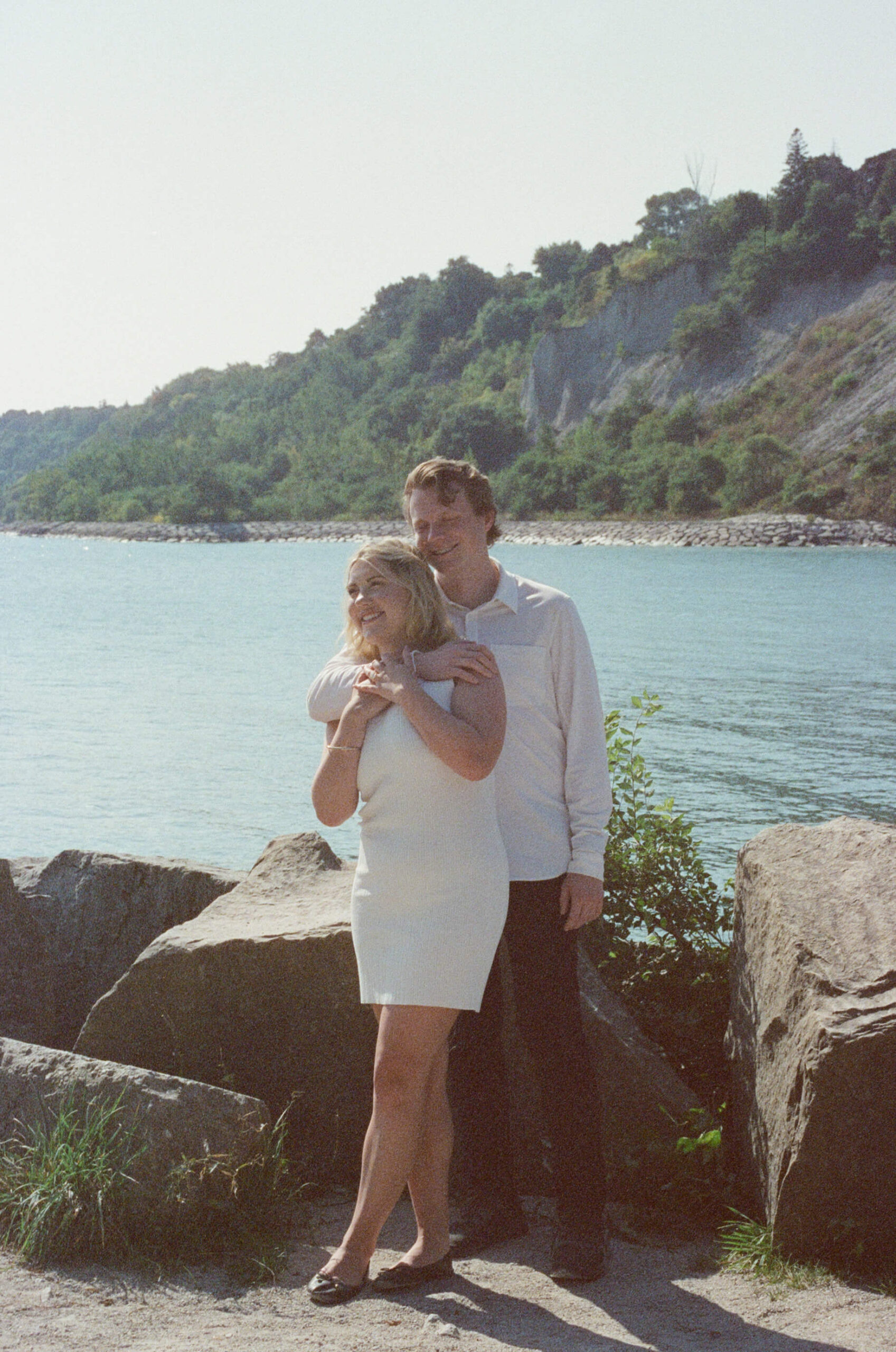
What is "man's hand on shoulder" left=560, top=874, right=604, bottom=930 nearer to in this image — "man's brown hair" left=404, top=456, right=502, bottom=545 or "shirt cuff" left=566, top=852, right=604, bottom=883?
"shirt cuff" left=566, top=852, right=604, bottom=883

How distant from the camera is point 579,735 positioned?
3.51 meters

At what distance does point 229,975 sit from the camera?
407cm

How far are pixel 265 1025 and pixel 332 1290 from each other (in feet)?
3.50

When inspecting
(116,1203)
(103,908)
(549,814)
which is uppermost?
(549,814)

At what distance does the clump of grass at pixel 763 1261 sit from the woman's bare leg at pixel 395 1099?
1.02 m

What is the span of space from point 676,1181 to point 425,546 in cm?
202

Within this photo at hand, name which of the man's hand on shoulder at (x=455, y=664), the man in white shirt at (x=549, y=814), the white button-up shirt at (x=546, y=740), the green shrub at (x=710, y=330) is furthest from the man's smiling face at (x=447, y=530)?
the green shrub at (x=710, y=330)

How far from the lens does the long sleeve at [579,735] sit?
3.49m

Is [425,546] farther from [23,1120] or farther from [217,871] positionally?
[217,871]

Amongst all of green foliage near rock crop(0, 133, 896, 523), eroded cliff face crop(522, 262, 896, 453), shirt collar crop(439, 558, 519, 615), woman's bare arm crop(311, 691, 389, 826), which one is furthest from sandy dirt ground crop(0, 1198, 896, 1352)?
eroded cliff face crop(522, 262, 896, 453)

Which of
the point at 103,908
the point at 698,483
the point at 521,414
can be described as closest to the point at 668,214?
the point at 521,414

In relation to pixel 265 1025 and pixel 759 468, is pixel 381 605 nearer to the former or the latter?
pixel 265 1025

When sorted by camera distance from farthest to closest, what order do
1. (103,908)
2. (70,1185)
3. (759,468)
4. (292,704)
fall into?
(759,468) < (292,704) < (103,908) < (70,1185)

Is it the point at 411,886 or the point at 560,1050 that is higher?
the point at 411,886
